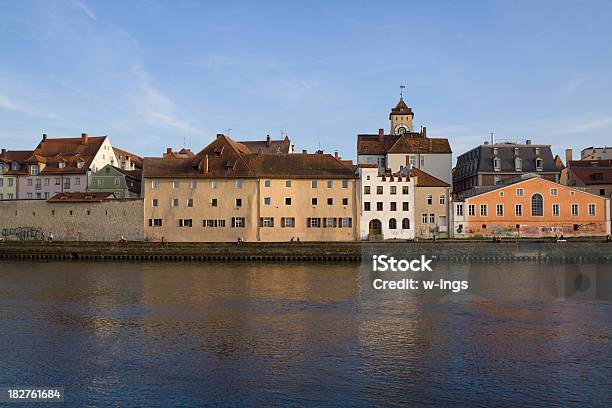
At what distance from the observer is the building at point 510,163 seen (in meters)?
72.4

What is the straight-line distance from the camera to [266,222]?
58719mm

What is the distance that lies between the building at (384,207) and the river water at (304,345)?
23.7 metres

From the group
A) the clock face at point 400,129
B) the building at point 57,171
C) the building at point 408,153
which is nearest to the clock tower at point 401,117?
the clock face at point 400,129

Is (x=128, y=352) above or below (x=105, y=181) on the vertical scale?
below

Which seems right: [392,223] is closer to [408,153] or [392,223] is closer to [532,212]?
[532,212]

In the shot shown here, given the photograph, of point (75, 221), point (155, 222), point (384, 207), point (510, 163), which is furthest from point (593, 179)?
point (75, 221)

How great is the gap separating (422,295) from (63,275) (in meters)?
25.2

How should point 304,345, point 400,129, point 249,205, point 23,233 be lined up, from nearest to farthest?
point 304,345 → point 249,205 → point 23,233 → point 400,129

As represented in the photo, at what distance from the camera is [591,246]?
52375mm

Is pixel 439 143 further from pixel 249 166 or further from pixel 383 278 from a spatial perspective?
pixel 383 278

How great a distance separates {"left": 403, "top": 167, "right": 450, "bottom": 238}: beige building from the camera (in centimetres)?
5994

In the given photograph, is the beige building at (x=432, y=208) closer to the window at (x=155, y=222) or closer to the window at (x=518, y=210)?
the window at (x=518, y=210)

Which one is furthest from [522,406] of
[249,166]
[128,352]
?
[249,166]

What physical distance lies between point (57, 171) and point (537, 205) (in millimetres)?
53199
